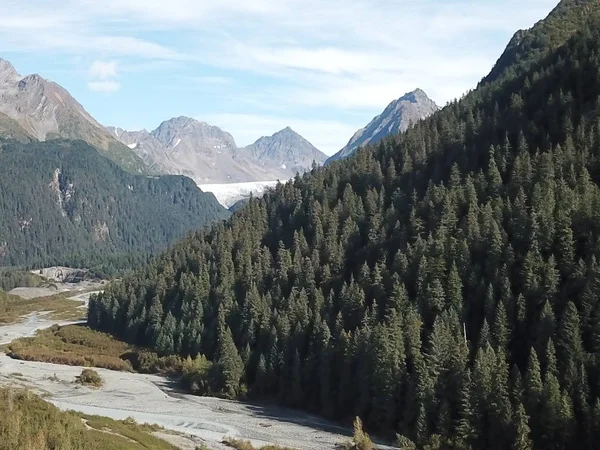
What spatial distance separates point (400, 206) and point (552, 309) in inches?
1948

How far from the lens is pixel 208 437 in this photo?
3108 inches

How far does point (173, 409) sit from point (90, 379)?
863 inches

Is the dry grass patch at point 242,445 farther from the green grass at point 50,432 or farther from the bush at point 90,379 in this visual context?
the bush at point 90,379

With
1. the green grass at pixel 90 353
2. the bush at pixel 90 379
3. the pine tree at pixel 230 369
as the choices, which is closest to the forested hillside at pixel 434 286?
the pine tree at pixel 230 369

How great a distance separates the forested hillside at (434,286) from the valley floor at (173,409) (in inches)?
207

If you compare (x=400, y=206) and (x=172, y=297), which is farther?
(x=172, y=297)

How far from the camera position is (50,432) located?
48.1 meters

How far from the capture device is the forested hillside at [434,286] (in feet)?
244

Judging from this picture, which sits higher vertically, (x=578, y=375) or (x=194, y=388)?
(x=578, y=375)

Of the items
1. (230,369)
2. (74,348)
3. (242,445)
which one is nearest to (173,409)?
(230,369)

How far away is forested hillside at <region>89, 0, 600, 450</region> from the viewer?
74438 millimetres

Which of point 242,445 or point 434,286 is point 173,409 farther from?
point 434,286

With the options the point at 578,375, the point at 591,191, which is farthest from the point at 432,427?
the point at 591,191

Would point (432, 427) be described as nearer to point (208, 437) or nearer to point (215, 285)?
point (208, 437)
